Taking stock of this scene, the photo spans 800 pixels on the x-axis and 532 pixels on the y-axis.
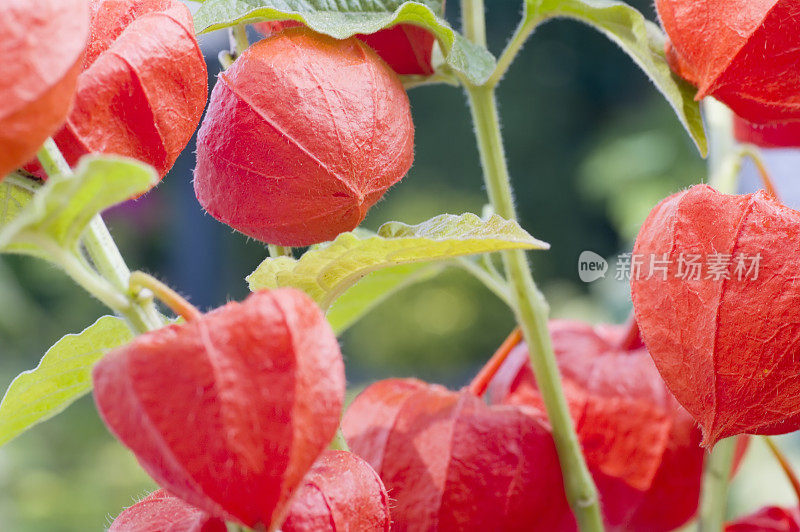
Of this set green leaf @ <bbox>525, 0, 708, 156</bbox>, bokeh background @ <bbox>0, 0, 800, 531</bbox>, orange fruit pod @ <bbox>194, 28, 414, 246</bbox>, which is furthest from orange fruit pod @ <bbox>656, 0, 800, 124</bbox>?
bokeh background @ <bbox>0, 0, 800, 531</bbox>

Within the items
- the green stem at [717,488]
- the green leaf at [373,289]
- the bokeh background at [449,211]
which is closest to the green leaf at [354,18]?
the green leaf at [373,289]

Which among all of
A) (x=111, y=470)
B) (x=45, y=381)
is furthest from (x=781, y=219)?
(x=111, y=470)

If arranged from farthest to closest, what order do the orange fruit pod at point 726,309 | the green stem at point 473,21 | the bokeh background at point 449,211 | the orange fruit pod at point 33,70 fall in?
the bokeh background at point 449,211
the green stem at point 473,21
the orange fruit pod at point 726,309
the orange fruit pod at point 33,70

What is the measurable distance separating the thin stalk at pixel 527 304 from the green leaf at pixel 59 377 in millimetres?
176

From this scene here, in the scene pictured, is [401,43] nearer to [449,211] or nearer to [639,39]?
[639,39]

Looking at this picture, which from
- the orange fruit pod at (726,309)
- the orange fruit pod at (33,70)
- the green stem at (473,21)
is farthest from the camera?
the green stem at (473,21)

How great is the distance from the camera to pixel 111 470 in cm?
182

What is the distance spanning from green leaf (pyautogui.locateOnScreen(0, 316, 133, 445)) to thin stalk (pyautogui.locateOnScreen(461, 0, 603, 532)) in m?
0.18

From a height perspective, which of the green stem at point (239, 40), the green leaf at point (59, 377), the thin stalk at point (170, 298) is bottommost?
the green leaf at point (59, 377)

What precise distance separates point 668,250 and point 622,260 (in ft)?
0.43

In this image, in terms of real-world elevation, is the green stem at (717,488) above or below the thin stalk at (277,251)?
below

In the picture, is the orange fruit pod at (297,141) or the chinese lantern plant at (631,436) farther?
the chinese lantern plant at (631,436)

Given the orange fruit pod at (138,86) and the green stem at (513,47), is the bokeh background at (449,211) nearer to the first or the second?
the green stem at (513,47)

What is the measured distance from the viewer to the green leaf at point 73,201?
0.21m
